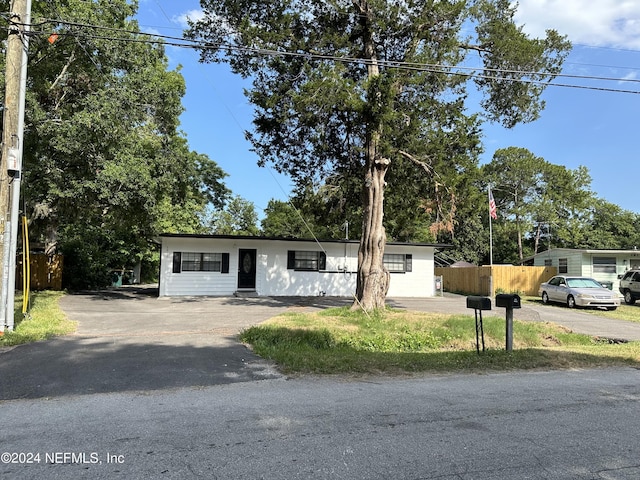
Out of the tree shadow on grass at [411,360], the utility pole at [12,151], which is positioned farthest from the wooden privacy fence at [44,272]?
the tree shadow on grass at [411,360]

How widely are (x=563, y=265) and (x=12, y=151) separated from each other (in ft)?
95.1

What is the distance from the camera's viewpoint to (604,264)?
26.5m

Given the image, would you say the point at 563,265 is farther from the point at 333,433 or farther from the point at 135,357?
the point at 333,433

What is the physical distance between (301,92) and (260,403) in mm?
9268

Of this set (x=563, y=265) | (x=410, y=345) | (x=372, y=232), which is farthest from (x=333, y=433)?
(x=563, y=265)

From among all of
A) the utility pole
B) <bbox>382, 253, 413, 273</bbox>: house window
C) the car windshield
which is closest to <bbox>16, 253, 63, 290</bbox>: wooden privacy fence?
the utility pole

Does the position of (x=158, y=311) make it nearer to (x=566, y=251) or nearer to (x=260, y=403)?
(x=260, y=403)

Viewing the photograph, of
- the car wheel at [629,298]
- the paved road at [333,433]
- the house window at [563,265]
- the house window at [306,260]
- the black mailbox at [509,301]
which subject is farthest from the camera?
the house window at [563,265]

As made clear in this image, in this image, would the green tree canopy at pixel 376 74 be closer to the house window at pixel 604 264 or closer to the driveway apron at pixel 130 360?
the driveway apron at pixel 130 360

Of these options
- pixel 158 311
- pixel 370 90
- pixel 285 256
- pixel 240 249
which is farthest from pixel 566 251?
pixel 158 311

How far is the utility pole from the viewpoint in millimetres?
9258

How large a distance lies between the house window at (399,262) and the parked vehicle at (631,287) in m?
10.8

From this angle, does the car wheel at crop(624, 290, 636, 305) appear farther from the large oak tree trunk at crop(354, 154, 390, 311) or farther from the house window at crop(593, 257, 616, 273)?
the large oak tree trunk at crop(354, 154, 390, 311)

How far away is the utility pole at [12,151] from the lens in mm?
9258
